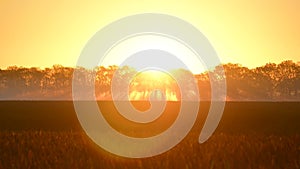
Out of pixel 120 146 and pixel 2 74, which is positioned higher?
pixel 2 74

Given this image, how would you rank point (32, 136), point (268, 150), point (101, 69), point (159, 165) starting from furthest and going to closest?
point (101, 69), point (32, 136), point (268, 150), point (159, 165)

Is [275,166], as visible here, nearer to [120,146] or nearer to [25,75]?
[120,146]

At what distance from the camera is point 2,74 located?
166 metres

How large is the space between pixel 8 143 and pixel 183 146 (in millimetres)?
7310

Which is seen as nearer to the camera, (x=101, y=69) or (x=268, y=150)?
(x=268, y=150)

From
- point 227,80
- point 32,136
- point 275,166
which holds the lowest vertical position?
point 275,166

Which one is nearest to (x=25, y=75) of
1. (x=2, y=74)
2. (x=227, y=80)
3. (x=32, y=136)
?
(x=2, y=74)

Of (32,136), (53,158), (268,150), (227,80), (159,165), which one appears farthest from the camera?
(227,80)

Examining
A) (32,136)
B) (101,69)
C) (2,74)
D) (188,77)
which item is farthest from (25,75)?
(32,136)

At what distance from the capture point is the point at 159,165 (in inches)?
530

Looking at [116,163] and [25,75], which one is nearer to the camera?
[116,163]

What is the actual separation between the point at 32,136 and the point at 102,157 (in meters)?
7.34

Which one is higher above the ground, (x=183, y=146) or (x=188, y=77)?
(x=188, y=77)

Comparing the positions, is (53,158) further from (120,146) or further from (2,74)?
(2,74)
